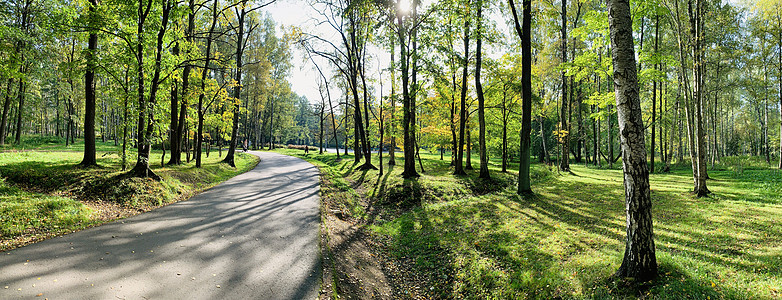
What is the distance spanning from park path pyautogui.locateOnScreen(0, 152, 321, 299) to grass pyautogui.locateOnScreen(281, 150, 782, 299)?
2314 millimetres

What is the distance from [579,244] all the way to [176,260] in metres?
7.11

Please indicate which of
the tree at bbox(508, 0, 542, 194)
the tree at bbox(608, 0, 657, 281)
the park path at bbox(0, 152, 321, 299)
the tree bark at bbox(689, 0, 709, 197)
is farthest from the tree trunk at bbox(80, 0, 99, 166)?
the tree bark at bbox(689, 0, 709, 197)

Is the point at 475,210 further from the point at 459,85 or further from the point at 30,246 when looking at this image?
the point at 459,85

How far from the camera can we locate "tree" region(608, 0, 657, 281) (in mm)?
3781

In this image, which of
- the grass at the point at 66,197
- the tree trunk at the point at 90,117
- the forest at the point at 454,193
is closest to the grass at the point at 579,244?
the forest at the point at 454,193

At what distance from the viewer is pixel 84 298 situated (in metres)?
3.48

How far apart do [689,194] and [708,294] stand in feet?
32.0

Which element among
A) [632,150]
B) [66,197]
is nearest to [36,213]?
[66,197]

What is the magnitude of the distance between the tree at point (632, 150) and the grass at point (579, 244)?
30cm

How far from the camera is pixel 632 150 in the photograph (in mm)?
3795

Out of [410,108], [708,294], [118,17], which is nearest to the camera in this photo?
→ [708,294]

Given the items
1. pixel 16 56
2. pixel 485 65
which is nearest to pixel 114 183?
pixel 16 56

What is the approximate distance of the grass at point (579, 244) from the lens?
12.8 feet

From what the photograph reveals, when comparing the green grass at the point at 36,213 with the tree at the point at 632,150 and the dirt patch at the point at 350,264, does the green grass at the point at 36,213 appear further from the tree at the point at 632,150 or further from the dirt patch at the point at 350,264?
the tree at the point at 632,150
